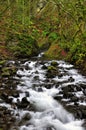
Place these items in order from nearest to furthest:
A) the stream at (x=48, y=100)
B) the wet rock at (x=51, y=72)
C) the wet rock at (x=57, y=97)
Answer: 1. the stream at (x=48, y=100)
2. the wet rock at (x=57, y=97)
3. the wet rock at (x=51, y=72)

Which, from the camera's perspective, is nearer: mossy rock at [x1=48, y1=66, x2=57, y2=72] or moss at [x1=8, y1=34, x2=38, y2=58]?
mossy rock at [x1=48, y1=66, x2=57, y2=72]

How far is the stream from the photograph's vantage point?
9.14 metres

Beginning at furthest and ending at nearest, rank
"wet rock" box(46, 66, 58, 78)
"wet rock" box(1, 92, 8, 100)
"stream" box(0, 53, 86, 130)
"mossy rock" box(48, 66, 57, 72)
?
1. "mossy rock" box(48, 66, 57, 72)
2. "wet rock" box(46, 66, 58, 78)
3. "wet rock" box(1, 92, 8, 100)
4. "stream" box(0, 53, 86, 130)

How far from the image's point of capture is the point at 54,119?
371 inches

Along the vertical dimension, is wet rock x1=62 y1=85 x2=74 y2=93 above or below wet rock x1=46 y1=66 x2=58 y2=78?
below

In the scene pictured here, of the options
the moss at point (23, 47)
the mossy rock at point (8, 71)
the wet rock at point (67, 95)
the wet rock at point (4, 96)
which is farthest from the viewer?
the moss at point (23, 47)

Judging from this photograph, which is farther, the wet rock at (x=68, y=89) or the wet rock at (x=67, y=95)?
the wet rock at (x=68, y=89)

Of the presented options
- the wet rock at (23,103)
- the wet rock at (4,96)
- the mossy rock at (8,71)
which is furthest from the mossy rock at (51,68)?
the wet rock at (23,103)

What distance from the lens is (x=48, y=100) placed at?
11.1 meters

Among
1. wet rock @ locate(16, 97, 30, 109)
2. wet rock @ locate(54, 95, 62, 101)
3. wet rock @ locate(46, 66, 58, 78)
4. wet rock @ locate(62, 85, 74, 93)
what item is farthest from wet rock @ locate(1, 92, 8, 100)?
wet rock @ locate(46, 66, 58, 78)

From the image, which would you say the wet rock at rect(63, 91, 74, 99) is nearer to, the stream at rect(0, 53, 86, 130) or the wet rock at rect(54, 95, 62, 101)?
the stream at rect(0, 53, 86, 130)

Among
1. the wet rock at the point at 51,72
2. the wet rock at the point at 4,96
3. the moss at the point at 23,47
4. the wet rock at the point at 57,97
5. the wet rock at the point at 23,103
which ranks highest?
the moss at the point at 23,47

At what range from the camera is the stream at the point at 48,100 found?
30.0 feet

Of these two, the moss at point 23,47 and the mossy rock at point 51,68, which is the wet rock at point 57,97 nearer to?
the mossy rock at point 51,68
